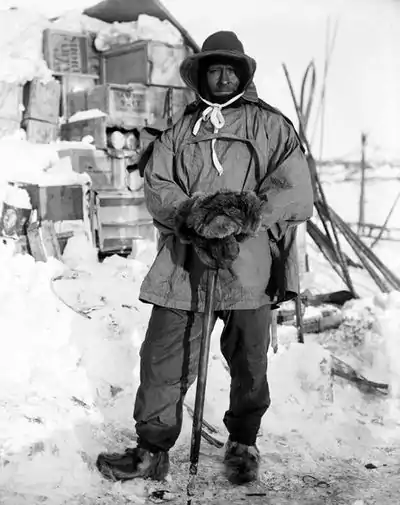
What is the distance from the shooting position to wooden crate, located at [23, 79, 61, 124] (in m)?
6.77

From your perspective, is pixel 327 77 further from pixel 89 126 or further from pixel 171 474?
pixel 171 474

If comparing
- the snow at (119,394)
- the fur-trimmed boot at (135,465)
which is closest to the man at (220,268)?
the fur-trimmed boot at (135,465)

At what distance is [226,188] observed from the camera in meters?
2.17

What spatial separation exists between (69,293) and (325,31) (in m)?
4.83

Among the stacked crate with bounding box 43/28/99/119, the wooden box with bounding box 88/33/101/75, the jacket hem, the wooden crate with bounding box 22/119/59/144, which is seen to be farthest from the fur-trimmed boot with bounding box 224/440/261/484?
the wooden box with bounding box 88/33/101/75

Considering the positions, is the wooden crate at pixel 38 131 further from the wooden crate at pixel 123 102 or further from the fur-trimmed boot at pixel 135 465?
the fur-trimmed boot at pixel 135 465

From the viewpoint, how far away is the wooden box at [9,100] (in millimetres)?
6637

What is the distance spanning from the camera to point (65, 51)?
8.25m

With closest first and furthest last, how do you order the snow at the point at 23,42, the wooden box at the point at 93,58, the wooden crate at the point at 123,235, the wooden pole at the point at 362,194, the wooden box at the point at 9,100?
1. the wooden crate at the point at 123,235
2. the wooden box at the point at 9,100
3. the wooden pole at the point at 362,194
4. the snow at the point at 23,42
5. the wooden box at the point at 93,58

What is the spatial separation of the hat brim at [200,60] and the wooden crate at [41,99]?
15.9ft

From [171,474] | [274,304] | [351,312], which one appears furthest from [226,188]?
[351,312]

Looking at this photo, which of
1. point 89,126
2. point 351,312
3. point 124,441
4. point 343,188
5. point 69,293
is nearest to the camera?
point 124,441

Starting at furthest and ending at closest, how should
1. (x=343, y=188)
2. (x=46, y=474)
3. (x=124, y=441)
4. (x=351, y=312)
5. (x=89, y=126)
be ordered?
(x=343, y=188), (x=89, y=126), (x=351, y=312), (x=124, y=441), (x=46, y=474)

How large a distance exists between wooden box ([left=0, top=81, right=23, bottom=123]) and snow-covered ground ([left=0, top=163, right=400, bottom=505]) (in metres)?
2.75
